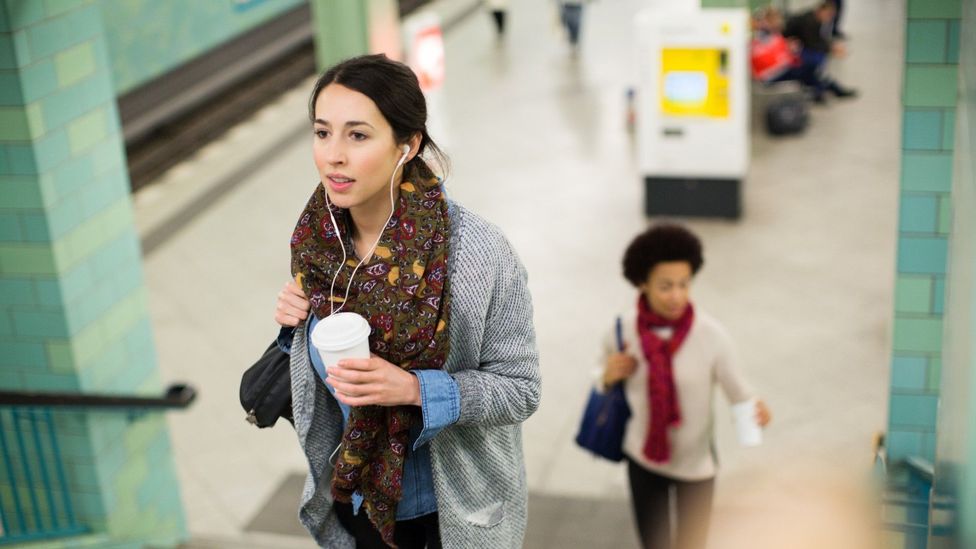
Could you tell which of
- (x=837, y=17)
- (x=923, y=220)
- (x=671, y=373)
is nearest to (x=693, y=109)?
(x=923, y=220)

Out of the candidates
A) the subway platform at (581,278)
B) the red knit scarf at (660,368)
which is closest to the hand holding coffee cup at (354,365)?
the subway platform at (581,278)

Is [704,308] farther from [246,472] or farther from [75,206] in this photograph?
[75,206]

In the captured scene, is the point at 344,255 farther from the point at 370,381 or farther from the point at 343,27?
the point at 343,27

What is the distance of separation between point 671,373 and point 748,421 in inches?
14.0

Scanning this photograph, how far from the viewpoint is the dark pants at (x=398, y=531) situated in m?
2.29

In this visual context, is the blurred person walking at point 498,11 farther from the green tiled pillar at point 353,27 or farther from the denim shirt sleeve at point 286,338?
the denim shirt sleeve at point 286,338

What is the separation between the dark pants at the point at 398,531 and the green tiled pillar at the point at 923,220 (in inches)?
116

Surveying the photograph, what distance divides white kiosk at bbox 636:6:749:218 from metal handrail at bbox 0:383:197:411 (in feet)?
19.4

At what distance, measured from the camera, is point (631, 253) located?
441 centimetres

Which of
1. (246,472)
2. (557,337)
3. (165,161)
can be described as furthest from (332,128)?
(165,161)

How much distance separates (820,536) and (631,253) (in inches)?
80.9

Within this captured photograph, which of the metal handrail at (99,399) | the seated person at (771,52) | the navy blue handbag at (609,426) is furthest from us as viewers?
the seated person at (771,52)

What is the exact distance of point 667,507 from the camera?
15.8 feet

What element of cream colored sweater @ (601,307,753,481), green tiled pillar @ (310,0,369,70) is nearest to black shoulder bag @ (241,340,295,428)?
cream colored sweater @ (601,307,753,481)
